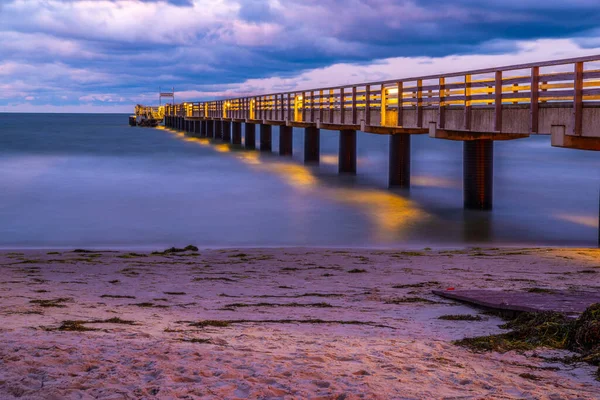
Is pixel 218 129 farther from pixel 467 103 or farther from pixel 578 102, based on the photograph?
pixel 578 102

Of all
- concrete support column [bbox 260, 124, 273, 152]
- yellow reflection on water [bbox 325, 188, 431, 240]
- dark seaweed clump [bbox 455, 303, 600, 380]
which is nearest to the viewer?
dark seaweed clump [bbox 455, 303, 600, 380]

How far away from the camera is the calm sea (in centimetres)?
1554

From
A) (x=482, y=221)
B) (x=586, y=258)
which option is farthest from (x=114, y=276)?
(x=482, y=221)

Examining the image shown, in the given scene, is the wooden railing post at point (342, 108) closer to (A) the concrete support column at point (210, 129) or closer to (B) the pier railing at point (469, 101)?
(B) the pier railing at point (469, 101)

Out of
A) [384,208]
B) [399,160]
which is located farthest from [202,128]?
[384,208]

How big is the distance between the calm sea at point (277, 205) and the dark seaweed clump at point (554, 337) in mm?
8730

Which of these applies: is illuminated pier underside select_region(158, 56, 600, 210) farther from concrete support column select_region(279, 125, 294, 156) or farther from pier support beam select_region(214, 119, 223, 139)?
pier support beam select_region(214, 119, 223, 139)

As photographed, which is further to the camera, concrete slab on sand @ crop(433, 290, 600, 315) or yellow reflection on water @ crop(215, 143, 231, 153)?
yellow reflection on water @ crop(215, 143, 231, 153)

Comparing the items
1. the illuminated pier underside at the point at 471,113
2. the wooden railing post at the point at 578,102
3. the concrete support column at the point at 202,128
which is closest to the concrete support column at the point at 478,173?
the illuminated pier underside at the point at 471,113

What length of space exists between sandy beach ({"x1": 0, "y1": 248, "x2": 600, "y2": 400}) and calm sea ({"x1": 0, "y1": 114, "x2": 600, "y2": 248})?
499cm

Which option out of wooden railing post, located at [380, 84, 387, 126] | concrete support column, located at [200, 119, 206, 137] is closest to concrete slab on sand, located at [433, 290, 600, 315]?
wooden railing post, located at [380, 84, 387, 126]

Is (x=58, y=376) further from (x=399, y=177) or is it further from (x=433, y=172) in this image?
(x=433, y=172)

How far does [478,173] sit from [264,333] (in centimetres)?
1365

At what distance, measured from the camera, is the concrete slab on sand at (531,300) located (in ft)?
21.0
